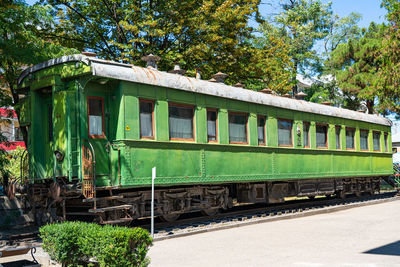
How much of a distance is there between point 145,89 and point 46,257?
456 centimetres

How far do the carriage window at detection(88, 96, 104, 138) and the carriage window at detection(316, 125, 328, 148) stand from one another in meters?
9.25

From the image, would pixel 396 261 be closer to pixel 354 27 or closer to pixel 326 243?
pixel 326 243

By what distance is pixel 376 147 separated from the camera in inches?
845

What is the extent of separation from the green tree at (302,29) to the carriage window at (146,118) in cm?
2247

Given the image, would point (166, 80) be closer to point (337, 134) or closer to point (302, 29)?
point (337, 134)

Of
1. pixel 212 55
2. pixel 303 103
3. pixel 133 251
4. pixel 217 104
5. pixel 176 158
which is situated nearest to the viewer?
pixel 133 251

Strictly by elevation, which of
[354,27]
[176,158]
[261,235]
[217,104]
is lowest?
[261,235]

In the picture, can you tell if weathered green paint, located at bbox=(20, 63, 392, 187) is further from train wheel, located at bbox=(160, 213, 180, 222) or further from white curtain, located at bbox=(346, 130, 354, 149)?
white curtain, located at bbox=(346, 130, 354, 149)

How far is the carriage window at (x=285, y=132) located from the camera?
595 inches

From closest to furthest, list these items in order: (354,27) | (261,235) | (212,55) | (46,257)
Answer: (46,257) → (261,235) → (212,55) → (354,27)

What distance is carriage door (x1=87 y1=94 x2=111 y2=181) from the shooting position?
33.3 ft

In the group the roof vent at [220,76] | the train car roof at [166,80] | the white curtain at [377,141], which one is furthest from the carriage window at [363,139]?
the roof vent at [220,76]

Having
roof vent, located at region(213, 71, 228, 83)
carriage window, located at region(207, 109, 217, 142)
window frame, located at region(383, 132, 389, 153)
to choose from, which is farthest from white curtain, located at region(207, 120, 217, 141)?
window frame, located at region(383, 132, 389, 153)

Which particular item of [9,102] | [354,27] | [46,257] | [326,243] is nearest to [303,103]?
[326,243]
